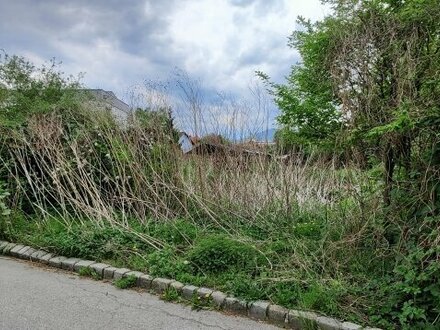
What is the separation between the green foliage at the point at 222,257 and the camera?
13.6 ft

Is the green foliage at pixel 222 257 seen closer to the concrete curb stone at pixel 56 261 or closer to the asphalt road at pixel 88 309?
the asphalt road at pixel 88 309

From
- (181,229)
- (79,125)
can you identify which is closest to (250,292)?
(181,229)

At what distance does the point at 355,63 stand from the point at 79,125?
5.09 m

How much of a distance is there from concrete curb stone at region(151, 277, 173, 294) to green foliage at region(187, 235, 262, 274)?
0.36 metres

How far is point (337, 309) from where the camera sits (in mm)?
3264

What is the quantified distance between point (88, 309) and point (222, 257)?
4.86 feet

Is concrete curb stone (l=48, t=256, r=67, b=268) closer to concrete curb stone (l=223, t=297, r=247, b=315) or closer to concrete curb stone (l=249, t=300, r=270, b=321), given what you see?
concrete curb stone (l=223, t=297, r=247, b=315)

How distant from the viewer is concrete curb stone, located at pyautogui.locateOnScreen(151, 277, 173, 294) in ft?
13.1

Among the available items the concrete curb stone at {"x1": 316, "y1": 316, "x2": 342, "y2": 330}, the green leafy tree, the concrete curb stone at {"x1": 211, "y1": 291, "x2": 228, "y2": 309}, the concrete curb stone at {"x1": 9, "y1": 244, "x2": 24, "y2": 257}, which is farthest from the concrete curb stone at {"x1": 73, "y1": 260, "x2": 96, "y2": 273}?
the green leafy tree

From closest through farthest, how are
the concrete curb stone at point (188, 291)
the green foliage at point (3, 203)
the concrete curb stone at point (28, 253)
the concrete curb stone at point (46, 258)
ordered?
the concrete curb stone at point (188, 291)
the concrete curb stone at point (46, 258)
the concrete curb stone at point (28, 253)
the green foliage at point (3, 203)

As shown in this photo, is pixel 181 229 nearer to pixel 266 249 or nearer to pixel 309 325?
pixel 266 249

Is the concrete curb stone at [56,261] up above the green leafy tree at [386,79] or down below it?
below

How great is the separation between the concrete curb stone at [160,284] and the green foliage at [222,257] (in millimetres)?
361

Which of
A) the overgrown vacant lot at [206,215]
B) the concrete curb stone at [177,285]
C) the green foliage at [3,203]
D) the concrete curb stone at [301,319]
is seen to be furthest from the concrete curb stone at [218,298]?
the green foliage at [3,203]
